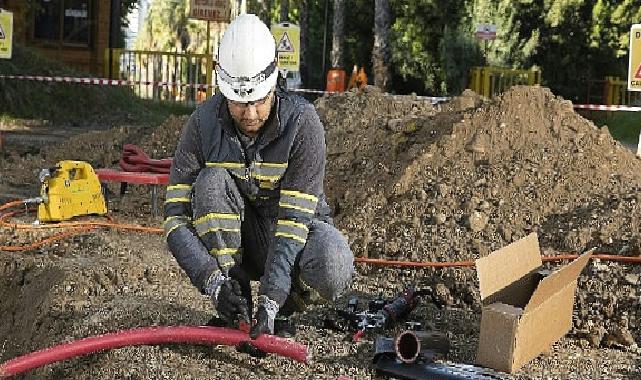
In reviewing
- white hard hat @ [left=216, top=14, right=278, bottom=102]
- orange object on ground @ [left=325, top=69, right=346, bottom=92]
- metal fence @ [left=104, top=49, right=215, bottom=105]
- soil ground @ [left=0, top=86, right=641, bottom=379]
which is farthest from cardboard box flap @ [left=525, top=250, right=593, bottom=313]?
orange object on ground @ [left=325, top=69, right=346, bottom=92]

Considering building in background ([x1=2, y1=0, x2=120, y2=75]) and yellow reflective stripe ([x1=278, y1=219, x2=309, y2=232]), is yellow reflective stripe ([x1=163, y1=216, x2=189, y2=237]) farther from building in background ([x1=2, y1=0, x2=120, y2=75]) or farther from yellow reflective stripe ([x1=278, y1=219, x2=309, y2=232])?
building in background ([x1=2, y1=0, x2=120, y2=75])

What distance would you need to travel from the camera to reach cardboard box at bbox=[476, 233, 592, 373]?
14.2ft

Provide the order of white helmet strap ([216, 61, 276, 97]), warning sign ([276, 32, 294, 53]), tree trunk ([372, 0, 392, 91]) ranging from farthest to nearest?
tree trunk ([372, 0, 392, 91]) → warning sign ([276, 32, 294, 53]) → white helmet strap ([216, 61, 276, 97])

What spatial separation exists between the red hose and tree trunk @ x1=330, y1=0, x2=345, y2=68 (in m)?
20.3

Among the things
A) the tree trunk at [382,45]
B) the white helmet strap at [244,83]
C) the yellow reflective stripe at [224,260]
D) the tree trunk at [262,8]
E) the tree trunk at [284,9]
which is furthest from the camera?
the tree trunk at [262,8]

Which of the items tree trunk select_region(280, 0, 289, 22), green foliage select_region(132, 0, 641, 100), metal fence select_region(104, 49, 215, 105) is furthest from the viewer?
tree trunk select_region(280, 0, 289, 22)

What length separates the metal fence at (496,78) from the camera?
2100 centimetres

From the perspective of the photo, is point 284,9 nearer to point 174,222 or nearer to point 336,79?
point 336,79

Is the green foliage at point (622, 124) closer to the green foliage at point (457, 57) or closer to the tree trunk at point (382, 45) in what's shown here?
the green foliage at point (457, 57)

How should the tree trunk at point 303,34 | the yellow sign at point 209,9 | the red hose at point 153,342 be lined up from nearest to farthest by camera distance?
the red hose at point 153,342, the yellow sign at point 209,9, the tree trunk at point 303,34

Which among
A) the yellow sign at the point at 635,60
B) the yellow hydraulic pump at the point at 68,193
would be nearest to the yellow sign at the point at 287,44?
the yellow sign at the point at 635,60

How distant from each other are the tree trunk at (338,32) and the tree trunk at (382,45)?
119 cm

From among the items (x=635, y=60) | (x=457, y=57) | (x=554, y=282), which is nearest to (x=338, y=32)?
(x=457, y=57)

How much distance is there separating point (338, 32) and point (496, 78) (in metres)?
4.52
